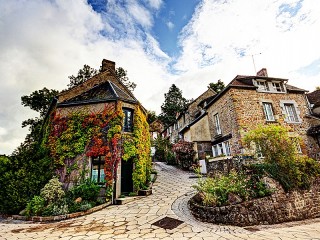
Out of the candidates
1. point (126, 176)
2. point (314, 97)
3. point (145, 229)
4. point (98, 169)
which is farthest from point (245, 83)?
point (145, 229)

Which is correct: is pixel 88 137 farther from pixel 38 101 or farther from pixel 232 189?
pixel 38 101

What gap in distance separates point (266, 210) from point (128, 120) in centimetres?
948

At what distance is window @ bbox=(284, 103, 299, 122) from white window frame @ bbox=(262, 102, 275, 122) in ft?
5.53

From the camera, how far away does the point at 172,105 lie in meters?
40.6

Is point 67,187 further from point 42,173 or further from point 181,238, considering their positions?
point 181,238

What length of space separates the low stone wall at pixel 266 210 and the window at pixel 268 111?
8812 mm

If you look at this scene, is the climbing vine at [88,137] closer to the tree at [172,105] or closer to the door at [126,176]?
the door at [126,176]

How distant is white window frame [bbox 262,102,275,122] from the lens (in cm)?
1521

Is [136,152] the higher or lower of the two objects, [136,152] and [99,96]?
the lower

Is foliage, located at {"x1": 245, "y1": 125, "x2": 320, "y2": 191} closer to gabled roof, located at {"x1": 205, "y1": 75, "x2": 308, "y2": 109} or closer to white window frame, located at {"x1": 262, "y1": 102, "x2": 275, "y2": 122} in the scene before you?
white window frame, located at {"x1": 262, "y1": 102, "x2": 275, "y2": 122}

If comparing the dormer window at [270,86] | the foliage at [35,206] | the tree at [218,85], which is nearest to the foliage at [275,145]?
the dormer window at [270,86]

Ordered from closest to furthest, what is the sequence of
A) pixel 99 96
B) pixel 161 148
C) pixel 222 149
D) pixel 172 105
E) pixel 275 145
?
pixel 275 145 → pixel 99 96 → pixel 222 149 → pixel 161 148 → pixel 172 105

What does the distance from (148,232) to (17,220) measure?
7.14 meters

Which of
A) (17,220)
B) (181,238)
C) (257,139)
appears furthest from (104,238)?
(257,139)
